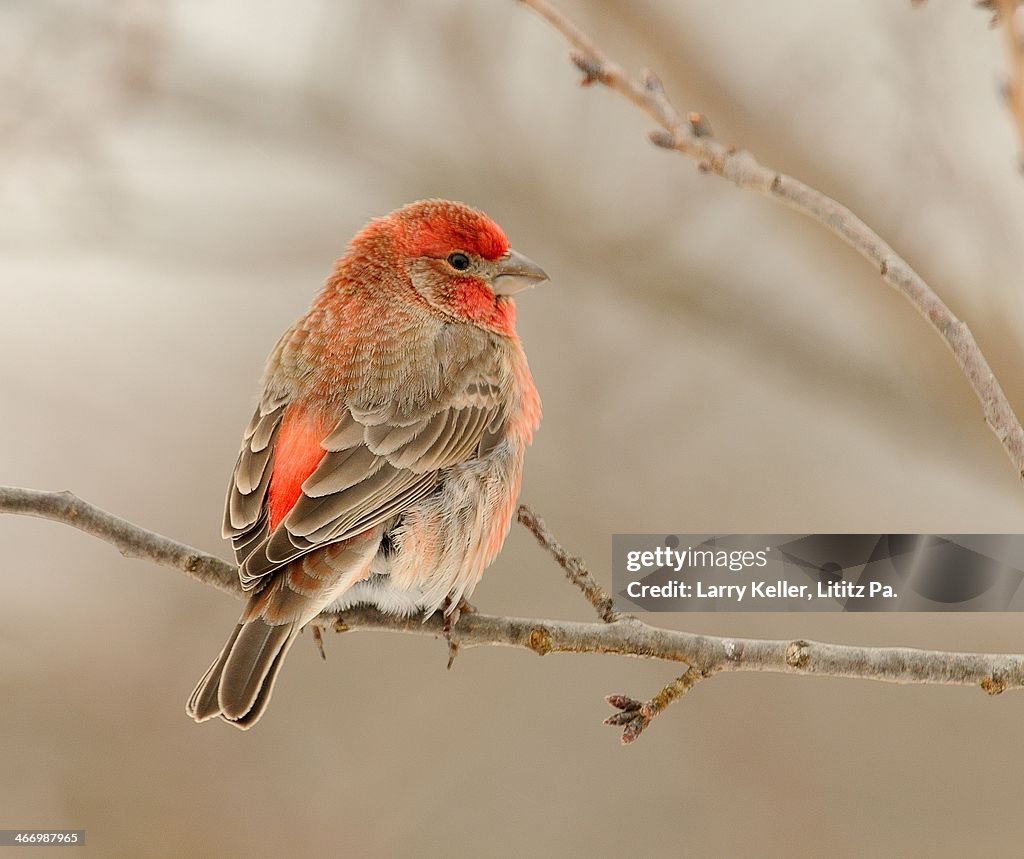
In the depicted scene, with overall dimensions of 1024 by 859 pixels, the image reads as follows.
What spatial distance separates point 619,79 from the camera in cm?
310

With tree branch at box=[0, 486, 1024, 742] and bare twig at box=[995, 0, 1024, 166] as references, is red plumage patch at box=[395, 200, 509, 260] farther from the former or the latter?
bare twig at box=[995, 0, 1024, 166]

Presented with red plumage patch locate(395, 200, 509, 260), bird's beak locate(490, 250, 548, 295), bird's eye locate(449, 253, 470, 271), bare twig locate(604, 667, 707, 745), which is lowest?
bare twig locate(604, 667, 707, 745)

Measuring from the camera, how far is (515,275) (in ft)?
15.6

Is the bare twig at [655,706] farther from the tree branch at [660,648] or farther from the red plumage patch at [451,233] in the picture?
the red plumage patch at [451,233]

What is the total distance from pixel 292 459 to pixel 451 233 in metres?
1.26

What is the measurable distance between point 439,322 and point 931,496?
8.50ft

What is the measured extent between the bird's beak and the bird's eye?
12 cm

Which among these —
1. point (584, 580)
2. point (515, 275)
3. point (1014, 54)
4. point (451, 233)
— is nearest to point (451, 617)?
point (584, 580)

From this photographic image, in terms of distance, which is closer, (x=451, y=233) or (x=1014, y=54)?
(x=1014, y=54)

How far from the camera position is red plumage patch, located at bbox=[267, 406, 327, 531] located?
3.91 m

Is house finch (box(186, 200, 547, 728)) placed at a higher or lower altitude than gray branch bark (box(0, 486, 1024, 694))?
higher

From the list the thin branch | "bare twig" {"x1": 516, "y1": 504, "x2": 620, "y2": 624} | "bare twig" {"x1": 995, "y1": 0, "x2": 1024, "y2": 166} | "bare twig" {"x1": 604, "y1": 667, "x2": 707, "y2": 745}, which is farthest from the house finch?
"bare twig" {"x1": 995, "y1": 0, "x2": 1024, "y2": 166}

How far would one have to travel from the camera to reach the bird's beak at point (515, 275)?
471cm

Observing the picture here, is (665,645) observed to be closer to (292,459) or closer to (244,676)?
(244,676)
